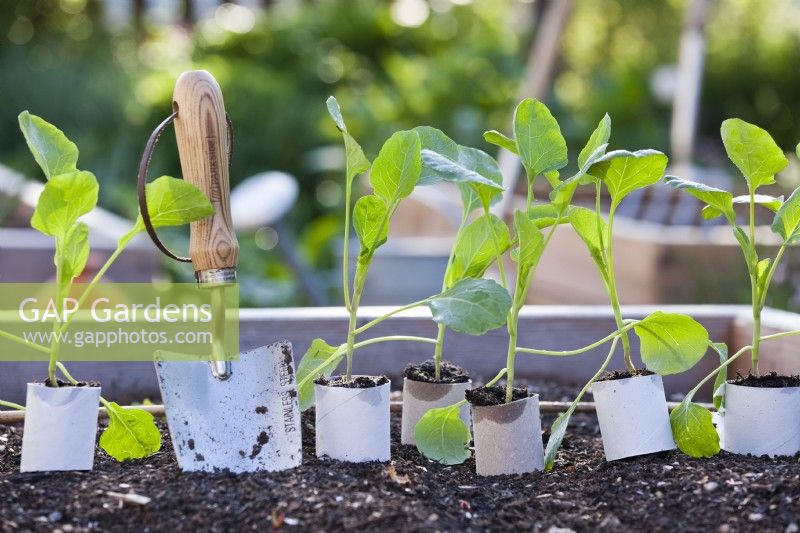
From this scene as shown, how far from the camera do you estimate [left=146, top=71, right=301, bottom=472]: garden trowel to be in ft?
3.18

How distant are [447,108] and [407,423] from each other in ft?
15.6

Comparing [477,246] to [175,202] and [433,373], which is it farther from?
[175,202]

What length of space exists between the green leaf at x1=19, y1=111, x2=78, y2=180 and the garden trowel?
4.3 inches

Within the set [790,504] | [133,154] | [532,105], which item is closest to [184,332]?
[532,105]

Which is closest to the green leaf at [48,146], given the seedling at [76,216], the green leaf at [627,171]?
the seedling at [76,216]

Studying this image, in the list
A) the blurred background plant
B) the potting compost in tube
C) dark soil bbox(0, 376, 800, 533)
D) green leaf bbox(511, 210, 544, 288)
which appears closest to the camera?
dark soil bbox(0, 376, 800, 533)

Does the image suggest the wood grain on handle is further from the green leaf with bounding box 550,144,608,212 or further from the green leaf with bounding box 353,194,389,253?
the green leaf with bounding box 550,144,608,212

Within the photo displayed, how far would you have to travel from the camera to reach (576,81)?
8109 millimetres

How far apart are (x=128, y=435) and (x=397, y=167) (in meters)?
0.42

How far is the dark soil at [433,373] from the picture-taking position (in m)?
1.12

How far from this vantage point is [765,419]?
992 mm

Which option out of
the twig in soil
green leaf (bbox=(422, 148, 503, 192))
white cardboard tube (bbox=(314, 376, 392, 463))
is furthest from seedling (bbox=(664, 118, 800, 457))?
the twig in soil

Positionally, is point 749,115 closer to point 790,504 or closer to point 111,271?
point 111,271

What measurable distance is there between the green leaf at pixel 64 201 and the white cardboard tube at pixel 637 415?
1.91 feet
